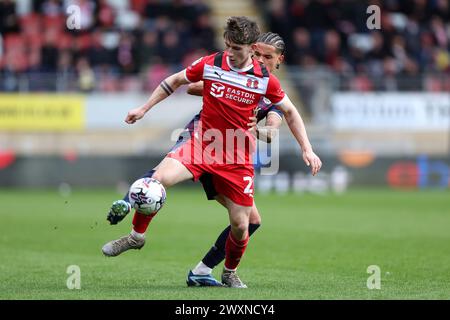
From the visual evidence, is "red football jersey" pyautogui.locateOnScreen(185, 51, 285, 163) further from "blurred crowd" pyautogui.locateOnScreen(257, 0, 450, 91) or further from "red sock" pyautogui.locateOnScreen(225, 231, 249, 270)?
"blurred crowd" pyautogui.locateOnScreen(257, 0, 450, 91)

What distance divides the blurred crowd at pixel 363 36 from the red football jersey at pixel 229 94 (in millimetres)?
16054

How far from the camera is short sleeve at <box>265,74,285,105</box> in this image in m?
8.30

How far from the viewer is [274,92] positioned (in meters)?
8.33

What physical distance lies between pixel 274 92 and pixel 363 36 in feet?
62.5

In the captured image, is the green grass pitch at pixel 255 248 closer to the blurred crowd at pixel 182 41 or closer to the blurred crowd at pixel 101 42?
the blurred crowd at pixel 101 42

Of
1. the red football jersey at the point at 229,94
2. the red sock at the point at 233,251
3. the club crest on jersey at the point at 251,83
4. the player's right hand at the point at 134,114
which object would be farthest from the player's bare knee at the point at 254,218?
→ the player's right hand at the point at 134,114

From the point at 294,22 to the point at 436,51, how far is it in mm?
3975

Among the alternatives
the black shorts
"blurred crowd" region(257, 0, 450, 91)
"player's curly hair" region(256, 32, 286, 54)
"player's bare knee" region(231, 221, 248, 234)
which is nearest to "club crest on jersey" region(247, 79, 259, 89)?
"player's curly hair" region(256, 32, 286, 54)

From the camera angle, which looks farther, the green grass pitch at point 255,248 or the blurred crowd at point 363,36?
the blurred crowd at point 363,36

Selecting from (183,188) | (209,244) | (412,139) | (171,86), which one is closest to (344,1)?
(412,139)

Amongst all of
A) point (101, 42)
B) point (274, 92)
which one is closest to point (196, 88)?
point (274, 92)

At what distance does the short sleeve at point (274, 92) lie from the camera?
8.30 metres
